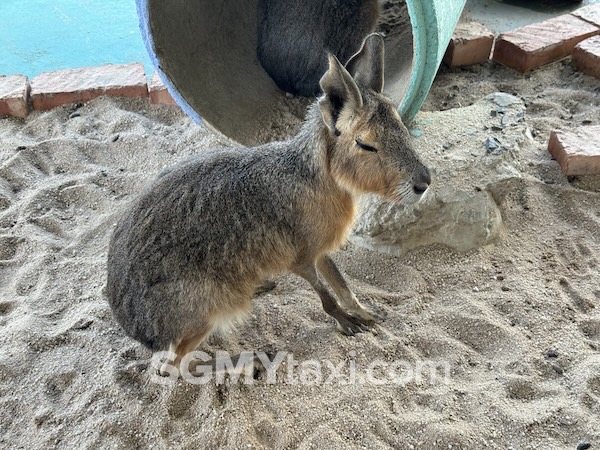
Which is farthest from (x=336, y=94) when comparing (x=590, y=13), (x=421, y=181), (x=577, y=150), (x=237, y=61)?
(x=590, y=13)

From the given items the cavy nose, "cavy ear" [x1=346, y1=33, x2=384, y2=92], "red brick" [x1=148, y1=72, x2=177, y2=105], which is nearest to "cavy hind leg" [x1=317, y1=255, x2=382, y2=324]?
the cavy nose

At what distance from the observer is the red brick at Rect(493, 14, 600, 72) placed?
4.10 m

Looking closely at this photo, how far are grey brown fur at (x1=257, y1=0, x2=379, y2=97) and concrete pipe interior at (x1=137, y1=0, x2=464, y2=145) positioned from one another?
0.65 ft

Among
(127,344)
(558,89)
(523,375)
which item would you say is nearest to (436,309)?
(523,375)

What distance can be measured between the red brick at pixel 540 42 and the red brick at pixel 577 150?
2.99 ft

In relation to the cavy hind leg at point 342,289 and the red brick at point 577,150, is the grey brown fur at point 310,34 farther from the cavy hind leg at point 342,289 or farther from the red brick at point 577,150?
the cavy hind leg at point 342,289

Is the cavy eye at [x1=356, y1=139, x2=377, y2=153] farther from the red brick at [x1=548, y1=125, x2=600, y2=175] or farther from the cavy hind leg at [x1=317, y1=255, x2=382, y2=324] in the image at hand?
the red brick at [x1=548, y1=125, x2=600, y2=175]

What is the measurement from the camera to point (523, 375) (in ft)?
7.80

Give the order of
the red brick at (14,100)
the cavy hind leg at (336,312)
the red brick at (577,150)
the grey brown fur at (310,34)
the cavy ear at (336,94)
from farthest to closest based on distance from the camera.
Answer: the red brick at (14,100)
the grey brown fur at (310,34)
the red brick at (577,150)
the cavy hind leg at (336,312)
the cavy ear at (336,94)

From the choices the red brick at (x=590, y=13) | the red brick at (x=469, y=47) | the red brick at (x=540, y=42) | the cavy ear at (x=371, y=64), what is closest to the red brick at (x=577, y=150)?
the red brick at (x=540, y=42)

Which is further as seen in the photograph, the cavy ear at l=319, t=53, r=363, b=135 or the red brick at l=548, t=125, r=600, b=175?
the red brick at l=548, t=125, r=600, b=175

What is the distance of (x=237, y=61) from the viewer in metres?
3.95

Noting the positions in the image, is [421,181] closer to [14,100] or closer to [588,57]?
[588,57]

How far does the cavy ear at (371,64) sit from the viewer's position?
Result: 2301 millimetres
